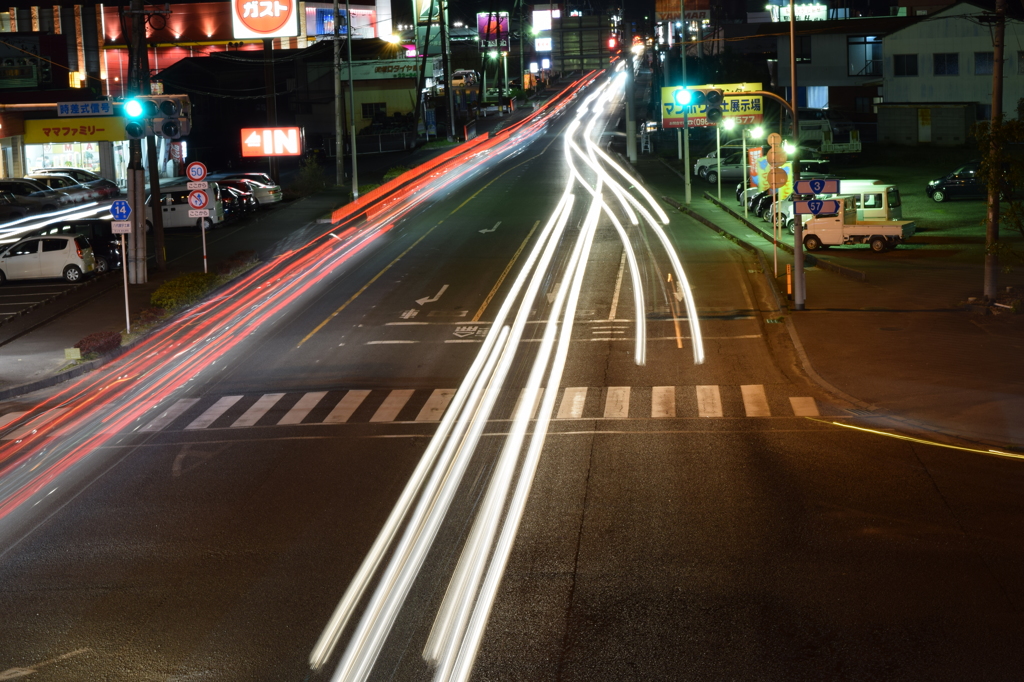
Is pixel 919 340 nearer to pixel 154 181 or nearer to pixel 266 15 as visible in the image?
pixel 154 181

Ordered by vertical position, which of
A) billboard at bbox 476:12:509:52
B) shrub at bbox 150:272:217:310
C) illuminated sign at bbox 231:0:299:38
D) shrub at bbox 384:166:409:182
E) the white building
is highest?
billboard at bbox 476:12:509:52

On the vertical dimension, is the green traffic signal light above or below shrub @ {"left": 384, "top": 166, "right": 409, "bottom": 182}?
above

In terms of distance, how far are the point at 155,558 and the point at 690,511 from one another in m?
5.76

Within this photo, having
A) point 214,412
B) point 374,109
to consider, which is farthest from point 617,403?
point 374,109

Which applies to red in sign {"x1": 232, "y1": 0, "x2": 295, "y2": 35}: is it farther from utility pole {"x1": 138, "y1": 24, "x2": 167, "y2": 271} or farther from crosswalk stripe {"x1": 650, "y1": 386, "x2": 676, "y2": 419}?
crosswalk stripe {"x1": 650, "y1": 386, "x2": 676, "y2": 419}

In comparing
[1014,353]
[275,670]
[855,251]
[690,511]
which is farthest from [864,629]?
[855,251]

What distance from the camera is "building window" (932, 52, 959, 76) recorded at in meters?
62.8

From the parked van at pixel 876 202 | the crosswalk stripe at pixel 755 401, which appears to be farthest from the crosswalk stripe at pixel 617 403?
the parked van at pixel 876 202

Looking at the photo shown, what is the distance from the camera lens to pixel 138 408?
1814cm

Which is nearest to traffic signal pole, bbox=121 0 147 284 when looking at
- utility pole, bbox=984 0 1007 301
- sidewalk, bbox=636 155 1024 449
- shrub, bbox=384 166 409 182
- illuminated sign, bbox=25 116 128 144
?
sidewalk, bbox=636 155 1024 449

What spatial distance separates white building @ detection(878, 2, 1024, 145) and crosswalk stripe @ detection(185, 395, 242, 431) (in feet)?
180

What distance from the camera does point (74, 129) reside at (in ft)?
161

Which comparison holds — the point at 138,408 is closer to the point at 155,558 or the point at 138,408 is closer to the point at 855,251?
the point at 155,558

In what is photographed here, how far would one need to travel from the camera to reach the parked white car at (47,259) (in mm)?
31734
